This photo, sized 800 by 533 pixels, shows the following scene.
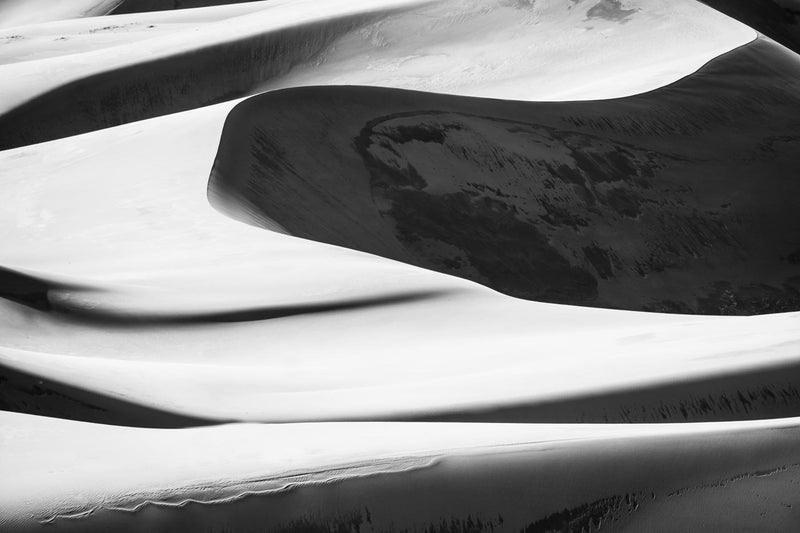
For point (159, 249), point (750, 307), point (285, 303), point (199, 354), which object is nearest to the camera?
point (199, 354)

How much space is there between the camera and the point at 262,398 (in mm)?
2881

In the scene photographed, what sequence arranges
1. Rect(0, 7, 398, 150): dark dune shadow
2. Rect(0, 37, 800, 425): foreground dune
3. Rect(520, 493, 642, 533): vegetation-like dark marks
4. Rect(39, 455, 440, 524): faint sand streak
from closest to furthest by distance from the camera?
Rect(39, 455, 440, 524): faint sand streak < Rect(520, 493, 642, 533): vegetation-like dark marks < Rect(0, 37, 800, 425): foreground dune < Rect(0, 7, 398, 150): dark dune shadow

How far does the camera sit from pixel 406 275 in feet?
15.8

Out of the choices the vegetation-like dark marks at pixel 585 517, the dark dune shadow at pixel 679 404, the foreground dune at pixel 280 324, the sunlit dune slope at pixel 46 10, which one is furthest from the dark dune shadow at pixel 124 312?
the sunlit dune slope at pixel 46 10

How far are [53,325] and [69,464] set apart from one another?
6.88 ft

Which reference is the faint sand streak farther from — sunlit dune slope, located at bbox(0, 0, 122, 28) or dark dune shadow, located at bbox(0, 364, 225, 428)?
sunlit dune slope, located at bbox(0, 0, 122, 28)

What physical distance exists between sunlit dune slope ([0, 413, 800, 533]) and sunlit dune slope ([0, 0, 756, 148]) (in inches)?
306

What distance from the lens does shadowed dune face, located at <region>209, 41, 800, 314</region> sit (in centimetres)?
702

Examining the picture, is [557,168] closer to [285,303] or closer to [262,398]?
[285,303]

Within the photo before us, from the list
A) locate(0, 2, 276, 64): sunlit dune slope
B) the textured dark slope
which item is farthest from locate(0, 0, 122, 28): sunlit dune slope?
the textured dark slope

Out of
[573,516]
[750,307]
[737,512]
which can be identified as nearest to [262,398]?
[573,516]

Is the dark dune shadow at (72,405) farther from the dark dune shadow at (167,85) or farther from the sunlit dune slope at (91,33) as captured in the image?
the sunlit dune slope at (91,33)

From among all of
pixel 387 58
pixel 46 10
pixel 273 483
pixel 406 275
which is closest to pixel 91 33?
pixel 387 58

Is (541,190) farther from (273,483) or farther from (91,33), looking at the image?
(91,33)
